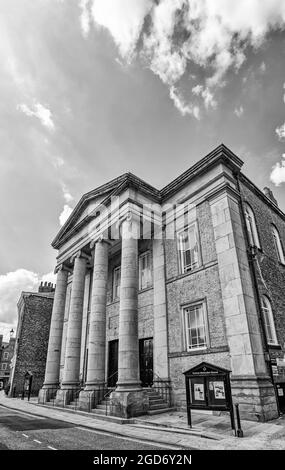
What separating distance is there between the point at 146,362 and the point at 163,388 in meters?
2.49

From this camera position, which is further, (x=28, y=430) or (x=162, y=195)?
(x=162, y=195)

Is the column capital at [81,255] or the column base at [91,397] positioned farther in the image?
the column capital at [81,255]

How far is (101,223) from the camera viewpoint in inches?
695

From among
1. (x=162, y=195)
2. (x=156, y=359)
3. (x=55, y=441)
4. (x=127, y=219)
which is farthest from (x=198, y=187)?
(x=55, y=441)

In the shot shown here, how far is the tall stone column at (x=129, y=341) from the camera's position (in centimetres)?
1137

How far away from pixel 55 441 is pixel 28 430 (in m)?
2.11

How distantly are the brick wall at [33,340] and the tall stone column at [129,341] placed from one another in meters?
16.7

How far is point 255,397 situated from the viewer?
972cm

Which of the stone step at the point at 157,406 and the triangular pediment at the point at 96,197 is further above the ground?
the triangular pediment at the point at 96,197

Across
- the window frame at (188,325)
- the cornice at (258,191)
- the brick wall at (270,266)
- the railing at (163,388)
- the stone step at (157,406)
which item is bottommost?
the stone step at (157,406)

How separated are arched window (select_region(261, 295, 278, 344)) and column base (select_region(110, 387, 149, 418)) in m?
5.82

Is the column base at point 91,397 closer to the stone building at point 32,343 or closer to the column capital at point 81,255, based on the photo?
the column capital at point 81,255

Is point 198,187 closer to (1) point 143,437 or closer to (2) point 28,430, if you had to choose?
(1) point 143,437

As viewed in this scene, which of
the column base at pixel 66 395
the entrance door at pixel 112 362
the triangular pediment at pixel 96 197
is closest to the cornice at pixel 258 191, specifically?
the triangular pediment at pixel 96 197
